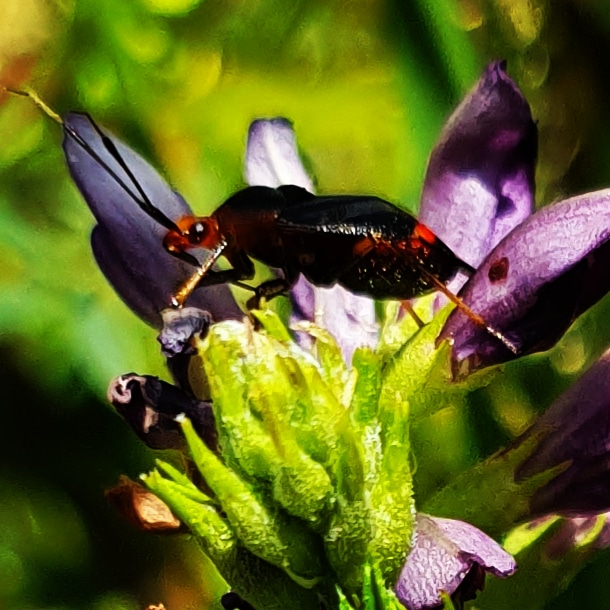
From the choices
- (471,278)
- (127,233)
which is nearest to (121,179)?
(127,233)

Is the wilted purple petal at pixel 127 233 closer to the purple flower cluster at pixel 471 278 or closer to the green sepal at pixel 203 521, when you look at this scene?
the purple flower cluster at pixel 471 278

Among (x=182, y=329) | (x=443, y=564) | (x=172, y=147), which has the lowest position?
(x=443, y=564)

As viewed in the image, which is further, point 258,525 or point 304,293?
point 304,293

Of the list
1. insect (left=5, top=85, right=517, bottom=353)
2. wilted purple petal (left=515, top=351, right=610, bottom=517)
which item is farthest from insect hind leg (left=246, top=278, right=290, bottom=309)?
A: wilted purple petal (left=515, top=351, right=610, bottom=517)

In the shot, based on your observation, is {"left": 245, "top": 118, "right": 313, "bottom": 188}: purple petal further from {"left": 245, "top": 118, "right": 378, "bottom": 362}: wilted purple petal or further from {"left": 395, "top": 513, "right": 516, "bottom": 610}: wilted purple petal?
{"left": 395, "top": 513, "right": 516, "bottom": 610}: wilted purple petal

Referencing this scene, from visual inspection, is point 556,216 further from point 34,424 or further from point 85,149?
point 34,424

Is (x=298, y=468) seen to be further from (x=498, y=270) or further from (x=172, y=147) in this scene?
(x=172, y=147)

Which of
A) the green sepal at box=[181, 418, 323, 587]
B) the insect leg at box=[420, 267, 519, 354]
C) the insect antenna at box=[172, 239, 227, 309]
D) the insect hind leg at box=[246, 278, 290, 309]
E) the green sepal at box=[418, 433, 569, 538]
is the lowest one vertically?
the green sepal at box=[418, 433, 569, 538]
